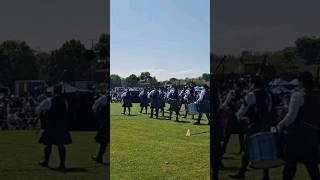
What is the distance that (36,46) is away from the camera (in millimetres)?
5863

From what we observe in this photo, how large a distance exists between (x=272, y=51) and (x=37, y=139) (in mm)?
2963

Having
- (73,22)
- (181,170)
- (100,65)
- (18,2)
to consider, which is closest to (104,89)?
(100,65)

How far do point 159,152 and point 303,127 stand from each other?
18.2ft

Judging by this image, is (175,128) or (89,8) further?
(175,128)

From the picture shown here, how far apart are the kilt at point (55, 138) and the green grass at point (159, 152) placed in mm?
1967

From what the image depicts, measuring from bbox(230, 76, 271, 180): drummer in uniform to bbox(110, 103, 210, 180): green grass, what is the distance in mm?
2004

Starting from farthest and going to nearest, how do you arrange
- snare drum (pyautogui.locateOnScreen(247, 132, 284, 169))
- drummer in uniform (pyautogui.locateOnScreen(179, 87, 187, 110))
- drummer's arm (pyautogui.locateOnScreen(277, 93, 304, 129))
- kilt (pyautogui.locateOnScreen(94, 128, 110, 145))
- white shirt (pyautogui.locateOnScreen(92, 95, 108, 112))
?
drummer in uniform (pyautogui.locateOnScreen(179, 87, 187, 110))
kilt (pyautogui.locateOnScreen(94, 128, 110, 145))
white shirt (pyautogui.locateOnScreen(92, 95, 108, 112))
snare drum (pyautogui.locateOnScreen(247, 132, 284, 169))
drummer's arm (pyautogui.locateOnScreen(277, 93, 304, 129))

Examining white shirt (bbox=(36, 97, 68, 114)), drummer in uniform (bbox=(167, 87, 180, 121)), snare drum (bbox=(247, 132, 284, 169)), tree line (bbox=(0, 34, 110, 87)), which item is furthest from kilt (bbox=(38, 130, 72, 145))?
drummer in uniform (bbox=(167, 87, 180, 121))

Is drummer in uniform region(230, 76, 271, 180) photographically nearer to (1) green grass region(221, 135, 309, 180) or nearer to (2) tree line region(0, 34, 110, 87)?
(1) green grass region(221, 135, 309, 180)

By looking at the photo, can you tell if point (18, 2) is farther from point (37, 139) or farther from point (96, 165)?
point (96, 165)

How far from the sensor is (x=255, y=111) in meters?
5.86

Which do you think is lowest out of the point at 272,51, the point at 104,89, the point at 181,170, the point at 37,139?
the point at 181,170

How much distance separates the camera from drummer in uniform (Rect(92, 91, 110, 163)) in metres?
6.02

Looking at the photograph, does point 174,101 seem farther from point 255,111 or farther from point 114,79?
point 255,111
